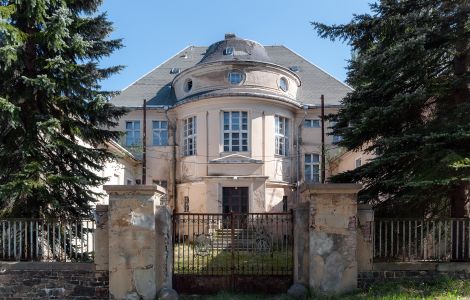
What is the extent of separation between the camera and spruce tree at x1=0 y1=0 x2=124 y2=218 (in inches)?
366

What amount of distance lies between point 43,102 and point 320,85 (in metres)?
20.0

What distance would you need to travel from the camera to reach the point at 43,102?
1030 centimetres

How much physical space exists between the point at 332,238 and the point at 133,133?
64.0 feet

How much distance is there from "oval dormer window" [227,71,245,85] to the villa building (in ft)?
0.17

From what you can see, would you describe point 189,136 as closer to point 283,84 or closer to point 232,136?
point 232,136

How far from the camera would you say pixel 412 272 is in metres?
8.41

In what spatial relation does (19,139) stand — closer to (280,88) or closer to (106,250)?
(106,250)

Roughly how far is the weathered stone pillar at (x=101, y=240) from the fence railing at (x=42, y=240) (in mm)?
341

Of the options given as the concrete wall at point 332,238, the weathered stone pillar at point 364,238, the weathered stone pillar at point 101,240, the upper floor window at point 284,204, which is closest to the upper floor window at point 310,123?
the upper floor window at point 284,204

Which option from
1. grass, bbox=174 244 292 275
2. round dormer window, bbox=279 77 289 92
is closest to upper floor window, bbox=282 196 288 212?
round dormer window, bbox=279 77 289 92

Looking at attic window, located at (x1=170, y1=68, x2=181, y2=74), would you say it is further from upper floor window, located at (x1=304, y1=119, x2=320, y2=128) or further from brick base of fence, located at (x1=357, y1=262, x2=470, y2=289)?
brick base of fence, located at (x1=357, y1=262, x2=470, y2=289)

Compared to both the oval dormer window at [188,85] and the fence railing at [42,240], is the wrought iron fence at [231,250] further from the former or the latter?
the oval dormer window at [188,85]

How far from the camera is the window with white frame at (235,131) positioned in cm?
2169

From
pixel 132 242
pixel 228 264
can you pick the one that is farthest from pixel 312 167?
pixel 132 242
